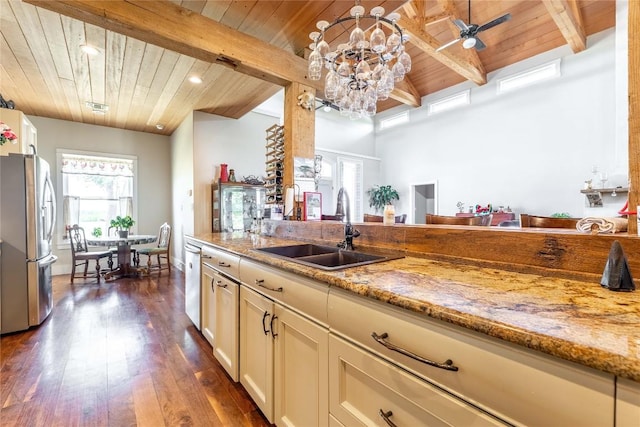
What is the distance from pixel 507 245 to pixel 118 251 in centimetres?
550

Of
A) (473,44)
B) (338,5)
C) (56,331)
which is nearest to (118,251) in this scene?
(56,331)

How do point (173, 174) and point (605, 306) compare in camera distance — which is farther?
point (173, 174)

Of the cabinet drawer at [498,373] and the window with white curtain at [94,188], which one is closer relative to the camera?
the cabinet drawer at [498,373]

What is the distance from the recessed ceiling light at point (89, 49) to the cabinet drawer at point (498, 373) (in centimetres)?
377

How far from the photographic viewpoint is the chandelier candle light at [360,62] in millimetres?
2295

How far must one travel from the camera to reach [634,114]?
0.93 metres

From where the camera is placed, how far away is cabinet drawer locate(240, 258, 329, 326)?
3.57ft

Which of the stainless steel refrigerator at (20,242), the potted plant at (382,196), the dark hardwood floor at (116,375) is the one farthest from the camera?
the potted plant at (382,196)

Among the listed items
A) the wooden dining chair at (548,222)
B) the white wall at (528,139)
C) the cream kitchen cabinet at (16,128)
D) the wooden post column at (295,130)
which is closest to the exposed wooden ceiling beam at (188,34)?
the wooden post column at (295,130)

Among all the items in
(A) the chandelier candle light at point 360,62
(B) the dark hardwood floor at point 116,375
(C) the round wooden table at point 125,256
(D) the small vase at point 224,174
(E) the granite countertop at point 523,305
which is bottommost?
(B) the dark hardwood floor at point 116,375

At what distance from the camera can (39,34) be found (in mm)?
2682

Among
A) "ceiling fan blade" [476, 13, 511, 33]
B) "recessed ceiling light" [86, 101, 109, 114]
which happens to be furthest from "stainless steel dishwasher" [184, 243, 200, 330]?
"ceiling fan blade" [476, 13, 511, 33]

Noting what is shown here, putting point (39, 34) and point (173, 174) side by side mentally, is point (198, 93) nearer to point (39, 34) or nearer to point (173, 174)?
point (39, 34)

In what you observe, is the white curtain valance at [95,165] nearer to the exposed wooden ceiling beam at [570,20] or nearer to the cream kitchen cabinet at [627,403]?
the cream kitchen cabinet at [627,403]
